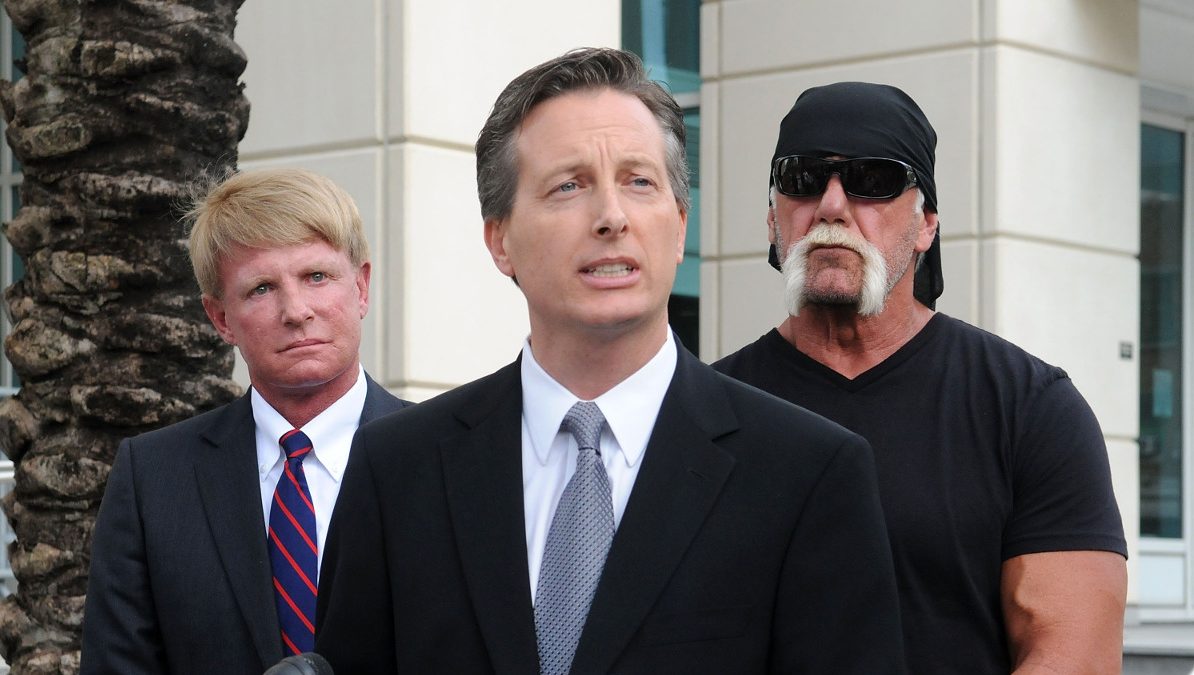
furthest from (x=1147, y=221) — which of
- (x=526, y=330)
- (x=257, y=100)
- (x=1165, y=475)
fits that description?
(x=257, y=100)

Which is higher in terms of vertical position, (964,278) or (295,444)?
(964,278)

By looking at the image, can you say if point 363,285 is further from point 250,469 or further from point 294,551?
point 294,551

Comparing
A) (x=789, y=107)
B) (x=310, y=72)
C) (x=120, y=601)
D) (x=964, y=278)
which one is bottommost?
(x=120, y=601)

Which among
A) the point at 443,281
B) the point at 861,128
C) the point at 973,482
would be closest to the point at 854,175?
the point at 861,128

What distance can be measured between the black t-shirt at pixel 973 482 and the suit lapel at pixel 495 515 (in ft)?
2.95

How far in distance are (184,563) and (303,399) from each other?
0.35 meters

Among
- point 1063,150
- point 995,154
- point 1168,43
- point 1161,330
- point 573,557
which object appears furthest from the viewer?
point 1161,330

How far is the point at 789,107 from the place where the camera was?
10258 millimetres

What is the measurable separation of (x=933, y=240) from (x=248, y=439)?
4.45 feet

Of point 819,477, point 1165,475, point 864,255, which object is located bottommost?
point 1165,475

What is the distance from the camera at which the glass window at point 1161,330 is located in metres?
12.4

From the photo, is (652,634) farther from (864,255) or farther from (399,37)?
(399,37)

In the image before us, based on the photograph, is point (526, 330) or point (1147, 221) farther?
point (1147, 221)

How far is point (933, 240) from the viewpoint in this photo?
3.31m
